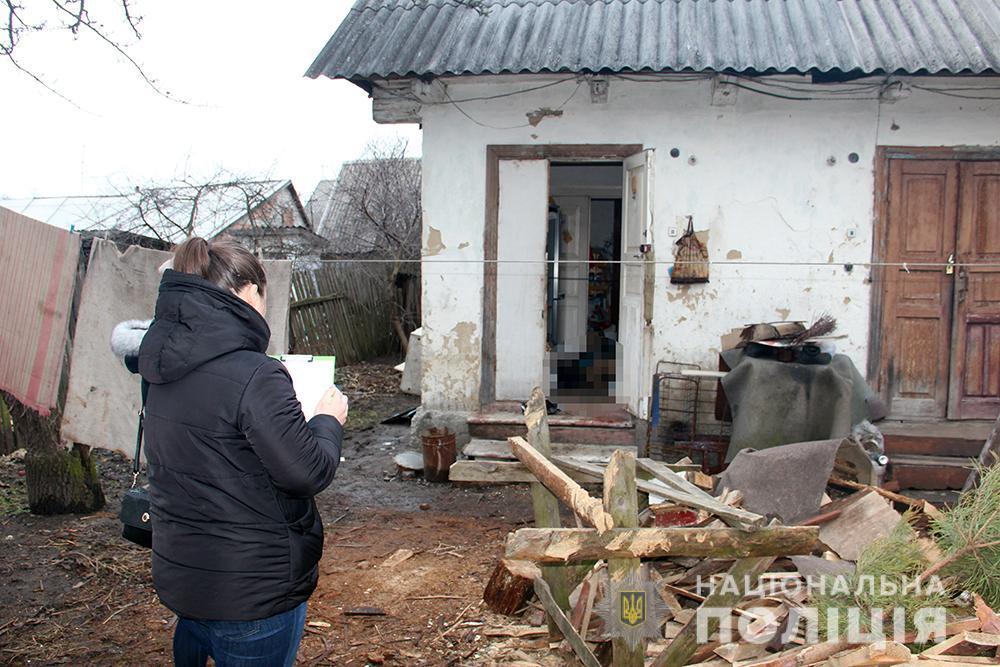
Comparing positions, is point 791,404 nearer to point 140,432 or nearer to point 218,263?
point 140,432

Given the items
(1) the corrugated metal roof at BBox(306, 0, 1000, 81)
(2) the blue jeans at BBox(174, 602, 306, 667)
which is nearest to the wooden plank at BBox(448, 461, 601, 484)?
(2) the blue jeans at BBox(174, 602, 306, 667)

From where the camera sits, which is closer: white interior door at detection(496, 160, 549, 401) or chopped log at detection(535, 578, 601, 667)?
chopped log at detection(535, 578, 601, 667)

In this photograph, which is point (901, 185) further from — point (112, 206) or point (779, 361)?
point (112, 206)

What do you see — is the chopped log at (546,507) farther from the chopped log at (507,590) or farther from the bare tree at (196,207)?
the bare tree at (196,207)

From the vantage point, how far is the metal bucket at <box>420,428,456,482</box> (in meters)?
6.80

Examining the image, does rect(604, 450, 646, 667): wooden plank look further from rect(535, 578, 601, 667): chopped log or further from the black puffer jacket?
the black puffer jacket

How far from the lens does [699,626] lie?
3.04 m

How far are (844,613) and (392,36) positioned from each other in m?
5.95

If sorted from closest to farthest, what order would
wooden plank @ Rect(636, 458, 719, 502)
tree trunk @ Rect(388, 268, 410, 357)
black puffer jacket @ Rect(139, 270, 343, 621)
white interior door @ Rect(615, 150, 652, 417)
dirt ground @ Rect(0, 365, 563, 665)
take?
1. black puffer jacket @ Rect(139, 270, 343, 621)
2. dirt ground @ Rect(0, 365, 563, 665)
3. wooden plank @ Rect(636, 458, 719, 502)
4. white interior door @ Rect(615, 150, 652, 417)
5. tree trunk @ Rect(388, 268, 410, 357)

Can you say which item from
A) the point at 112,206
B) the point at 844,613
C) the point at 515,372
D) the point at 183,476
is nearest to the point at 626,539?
the point at 844,613

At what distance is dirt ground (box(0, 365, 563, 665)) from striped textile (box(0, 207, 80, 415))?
974 millimetres

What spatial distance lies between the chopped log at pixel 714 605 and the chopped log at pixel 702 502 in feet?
0.48

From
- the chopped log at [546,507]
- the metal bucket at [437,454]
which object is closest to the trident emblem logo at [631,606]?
the chopped log at [546,507]

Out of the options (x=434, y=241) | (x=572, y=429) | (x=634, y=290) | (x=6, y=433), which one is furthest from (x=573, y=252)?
(x=6, y=433)
